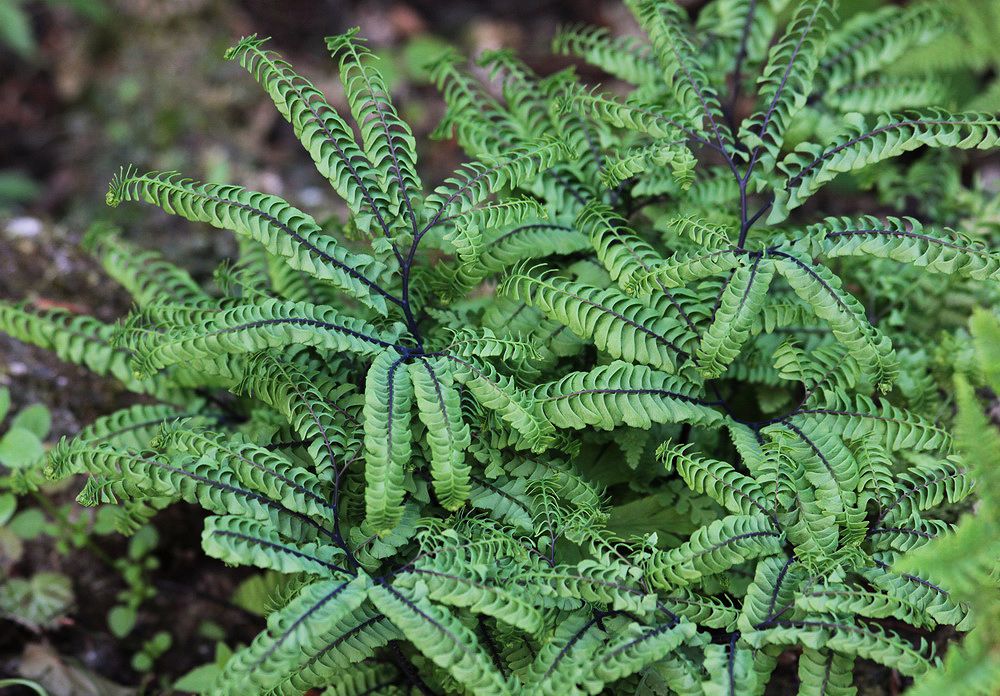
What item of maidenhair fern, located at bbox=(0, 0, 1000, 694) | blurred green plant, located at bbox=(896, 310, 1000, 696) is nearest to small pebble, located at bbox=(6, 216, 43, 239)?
maidenhair fern, located at bbox=(0, 0, 1000, 694)

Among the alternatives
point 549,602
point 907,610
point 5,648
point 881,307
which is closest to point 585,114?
point 881,307

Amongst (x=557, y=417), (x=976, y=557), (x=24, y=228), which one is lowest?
(x=976, y=557)

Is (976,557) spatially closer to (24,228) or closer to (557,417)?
(557,417)

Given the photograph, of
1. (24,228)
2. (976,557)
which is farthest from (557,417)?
(24,228)

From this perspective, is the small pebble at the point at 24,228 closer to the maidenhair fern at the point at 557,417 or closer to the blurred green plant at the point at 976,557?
the maidenhair fern at the point at 557,417

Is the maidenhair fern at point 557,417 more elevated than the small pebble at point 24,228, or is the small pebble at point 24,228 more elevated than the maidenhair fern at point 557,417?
the small pebble at point 24,228

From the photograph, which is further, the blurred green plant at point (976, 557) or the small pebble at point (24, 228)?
the small pebble at point (24, 228)

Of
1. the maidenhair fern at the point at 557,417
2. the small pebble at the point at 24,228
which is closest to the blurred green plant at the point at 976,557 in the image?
the maidenhair fern at the point at 557,417

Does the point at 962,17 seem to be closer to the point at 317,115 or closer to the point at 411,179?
the point at 411,179

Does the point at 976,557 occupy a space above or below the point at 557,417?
below
